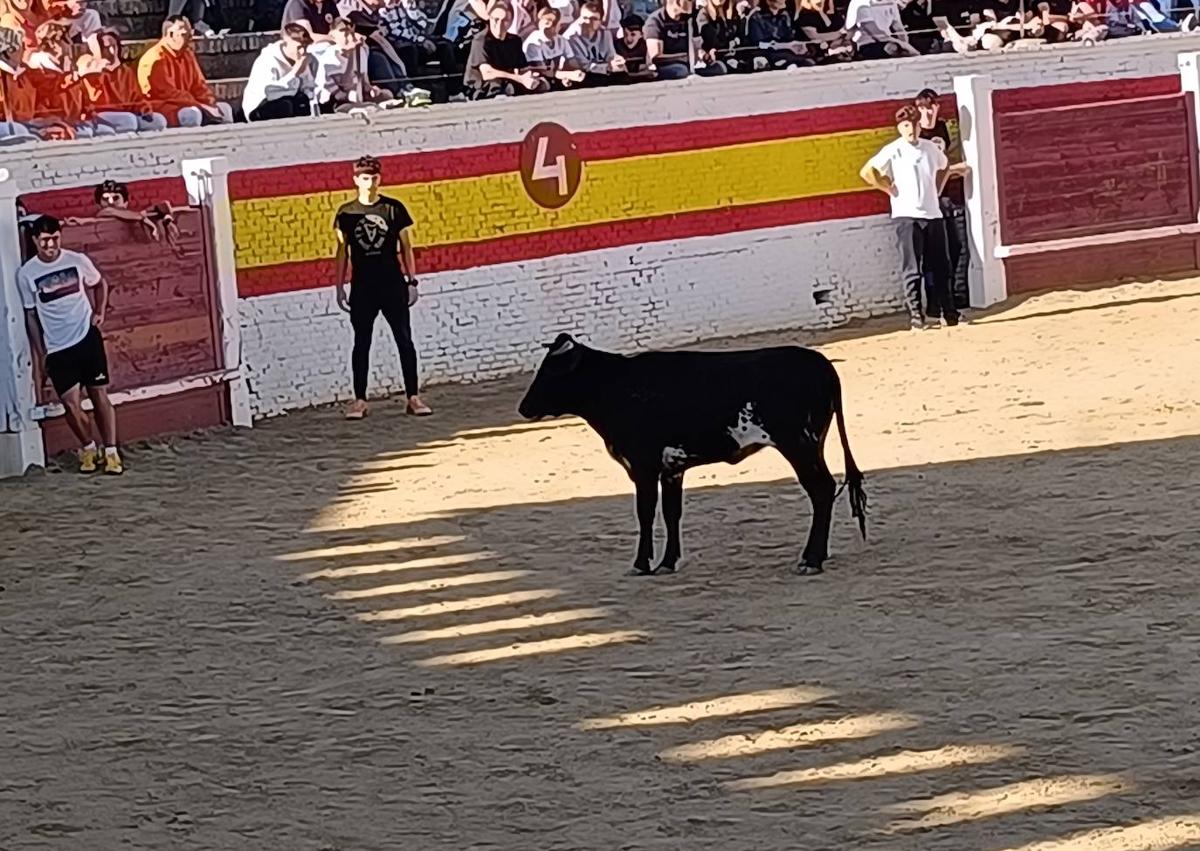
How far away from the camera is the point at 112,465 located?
11500 mm

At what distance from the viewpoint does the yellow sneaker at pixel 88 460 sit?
11.6 metres

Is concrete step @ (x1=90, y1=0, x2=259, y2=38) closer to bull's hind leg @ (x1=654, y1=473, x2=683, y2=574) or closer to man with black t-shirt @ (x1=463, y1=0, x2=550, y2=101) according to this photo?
man with black t-shirt @ (x1=463, y1=0, x2=550, y2=101)

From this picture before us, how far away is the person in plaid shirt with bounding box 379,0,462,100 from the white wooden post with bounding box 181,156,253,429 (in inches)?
107

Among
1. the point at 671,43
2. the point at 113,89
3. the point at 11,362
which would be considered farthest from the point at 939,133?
the point at 11,362

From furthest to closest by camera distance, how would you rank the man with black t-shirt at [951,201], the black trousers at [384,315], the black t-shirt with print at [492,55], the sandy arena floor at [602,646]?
the man with black t-shirt at [951,201] → the black t-shirt with print at [492,55] → the black trousers at [384,315] → the sandy arena floor at [602,646]

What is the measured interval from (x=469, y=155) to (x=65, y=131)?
2.65 m

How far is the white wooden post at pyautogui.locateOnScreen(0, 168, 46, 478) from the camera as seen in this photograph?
1157 cm

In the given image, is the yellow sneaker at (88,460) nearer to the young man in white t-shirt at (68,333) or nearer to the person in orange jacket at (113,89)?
the young man in white t-shirt at (68,333)

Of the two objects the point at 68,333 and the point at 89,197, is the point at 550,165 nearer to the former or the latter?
the point at 89,197

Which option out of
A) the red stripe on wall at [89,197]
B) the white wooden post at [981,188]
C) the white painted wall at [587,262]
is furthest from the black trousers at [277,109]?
the white wooden post at [981,188]

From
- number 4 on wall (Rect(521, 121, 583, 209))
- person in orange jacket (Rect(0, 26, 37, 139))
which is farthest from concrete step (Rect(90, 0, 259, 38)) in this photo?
person in orange jacket (Rect(0, 26, 37, 139))

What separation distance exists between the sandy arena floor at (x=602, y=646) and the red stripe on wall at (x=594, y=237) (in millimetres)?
1238

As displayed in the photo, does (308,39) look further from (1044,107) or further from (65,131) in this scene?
(1044,107)

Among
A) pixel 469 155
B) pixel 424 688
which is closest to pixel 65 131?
pixel 469 155
